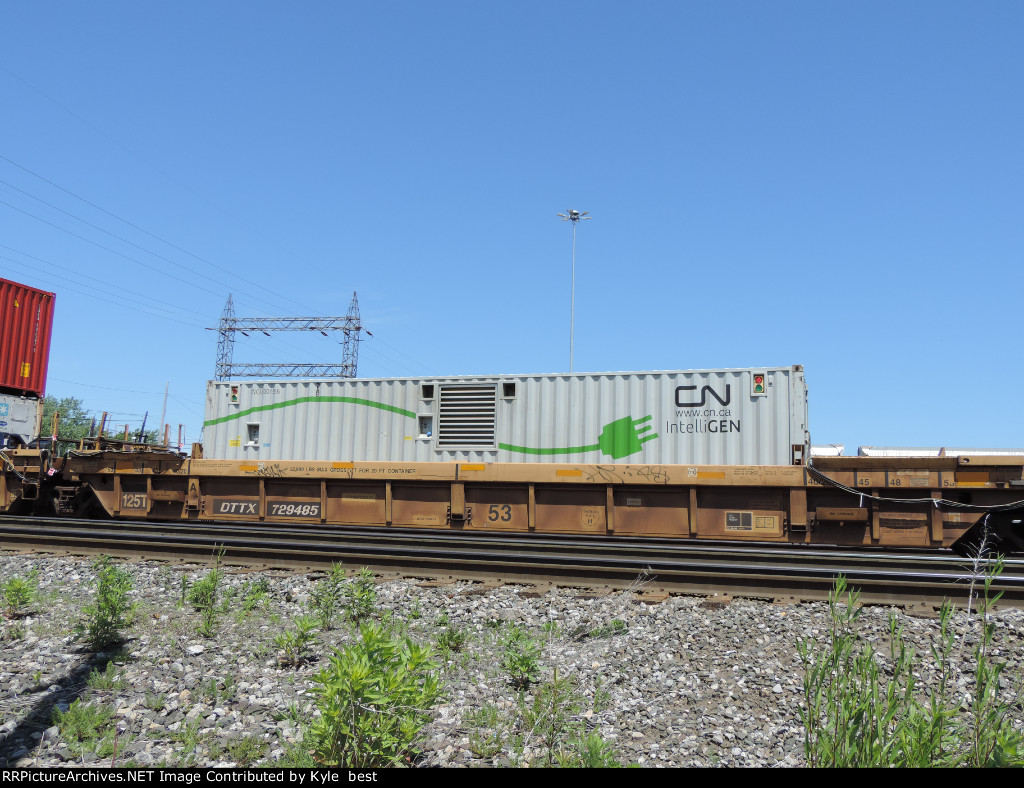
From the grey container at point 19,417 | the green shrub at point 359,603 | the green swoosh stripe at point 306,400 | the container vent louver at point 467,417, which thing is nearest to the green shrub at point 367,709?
the green shrub at point 359,603

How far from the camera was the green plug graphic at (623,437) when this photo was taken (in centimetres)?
1441

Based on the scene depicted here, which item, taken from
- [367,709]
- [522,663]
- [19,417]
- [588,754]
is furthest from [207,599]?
[19,417]

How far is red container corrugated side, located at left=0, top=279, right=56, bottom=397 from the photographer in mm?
17609

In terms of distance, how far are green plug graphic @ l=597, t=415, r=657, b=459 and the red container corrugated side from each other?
15697 millimetres

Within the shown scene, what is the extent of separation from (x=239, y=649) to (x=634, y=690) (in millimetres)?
3184

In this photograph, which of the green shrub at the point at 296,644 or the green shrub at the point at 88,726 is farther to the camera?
the green shrub at the point at 296,644

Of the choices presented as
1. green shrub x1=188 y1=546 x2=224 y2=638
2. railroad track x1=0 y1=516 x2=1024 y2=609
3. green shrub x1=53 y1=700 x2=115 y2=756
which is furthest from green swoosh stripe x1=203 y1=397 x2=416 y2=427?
green shrub x1=53 y1=700 x2=115 y2=756

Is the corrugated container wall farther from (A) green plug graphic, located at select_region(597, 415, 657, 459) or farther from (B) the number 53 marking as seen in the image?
(B) the number 53 marking

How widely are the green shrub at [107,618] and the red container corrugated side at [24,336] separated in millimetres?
14983

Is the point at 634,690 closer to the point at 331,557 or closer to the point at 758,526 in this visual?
the point at 331,557

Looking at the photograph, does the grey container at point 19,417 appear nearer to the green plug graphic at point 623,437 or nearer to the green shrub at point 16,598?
the green shrub at point 16,598

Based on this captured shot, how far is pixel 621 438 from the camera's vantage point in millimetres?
14500

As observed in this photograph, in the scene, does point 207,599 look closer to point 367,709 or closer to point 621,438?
point 367,709
